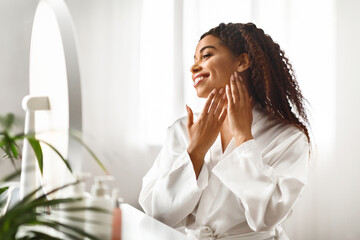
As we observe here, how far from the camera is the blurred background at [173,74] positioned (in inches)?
87.3

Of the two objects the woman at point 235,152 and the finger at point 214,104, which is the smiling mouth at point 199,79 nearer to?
the woman at point 235,152

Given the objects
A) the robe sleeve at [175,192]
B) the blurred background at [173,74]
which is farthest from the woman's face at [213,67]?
the blurred background at [173,74]

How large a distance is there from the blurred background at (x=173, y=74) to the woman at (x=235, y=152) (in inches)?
32.0

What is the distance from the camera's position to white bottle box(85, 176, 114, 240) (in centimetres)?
69

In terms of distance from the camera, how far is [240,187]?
1.20 metres

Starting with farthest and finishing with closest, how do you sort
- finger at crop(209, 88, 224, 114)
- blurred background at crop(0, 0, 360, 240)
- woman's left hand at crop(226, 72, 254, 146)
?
1. blurred background at crop(0, 0, 360, 240)
2. finger at crop(209, 88, 224, 114)
3. woman's left hand at crop(226, 72, 254, 146)

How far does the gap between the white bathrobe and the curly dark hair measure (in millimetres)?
52

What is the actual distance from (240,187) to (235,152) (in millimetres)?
113

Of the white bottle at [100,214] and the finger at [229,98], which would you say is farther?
the finger at [229,98]

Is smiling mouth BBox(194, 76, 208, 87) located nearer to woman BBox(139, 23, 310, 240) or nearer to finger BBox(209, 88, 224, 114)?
woman BBox(139, 23, 310, 240)

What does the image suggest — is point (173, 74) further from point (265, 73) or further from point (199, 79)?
point (265, 73)

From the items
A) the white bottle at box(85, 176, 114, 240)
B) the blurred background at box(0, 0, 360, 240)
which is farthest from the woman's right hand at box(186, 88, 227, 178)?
the blurred background at box(0, 0, 360, 240)

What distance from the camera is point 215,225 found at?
128 cm

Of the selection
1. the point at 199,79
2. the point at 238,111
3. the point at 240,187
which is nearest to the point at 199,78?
the point at 199,79
